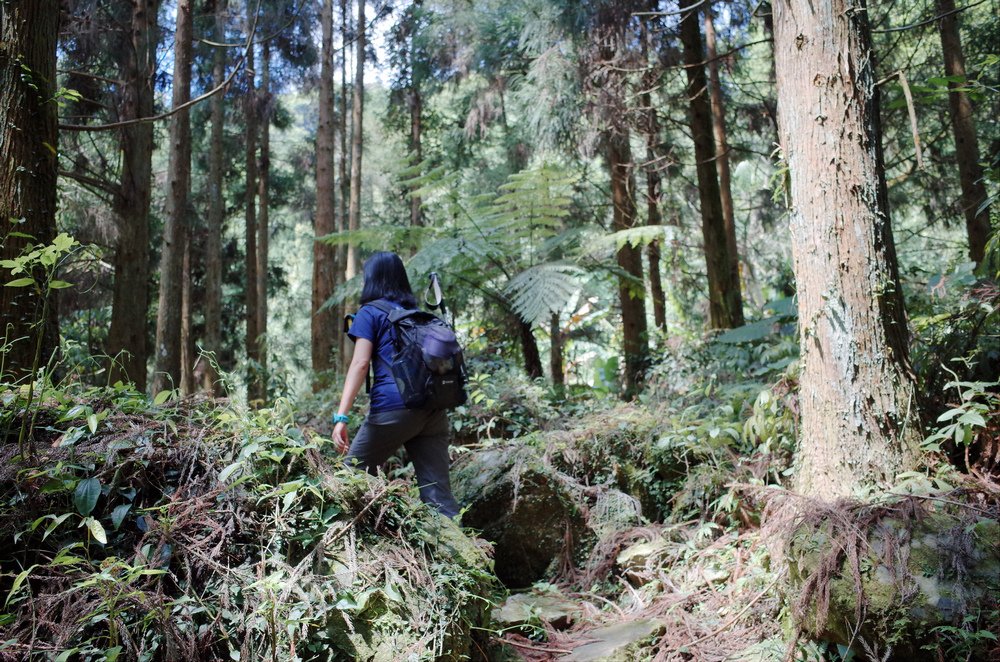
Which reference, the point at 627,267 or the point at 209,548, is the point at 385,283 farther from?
the point at 627,267

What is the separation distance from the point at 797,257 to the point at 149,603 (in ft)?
11.9

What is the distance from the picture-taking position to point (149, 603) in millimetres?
2223

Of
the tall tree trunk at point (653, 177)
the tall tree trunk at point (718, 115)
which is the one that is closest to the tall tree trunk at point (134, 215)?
the tall tree trunk at point (653, 177)

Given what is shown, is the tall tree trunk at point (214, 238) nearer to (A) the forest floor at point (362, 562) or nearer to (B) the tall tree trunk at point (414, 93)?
(B) the tall tree trunk at point (414, 93)

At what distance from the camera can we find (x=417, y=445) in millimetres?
4195

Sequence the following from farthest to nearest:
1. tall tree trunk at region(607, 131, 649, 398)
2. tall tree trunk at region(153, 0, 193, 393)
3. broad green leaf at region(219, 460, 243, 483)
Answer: tall tree trunk at region(607, 131, 649, 398)
tall tree trunk at region(153, 0, 193, 393)
broad green leaf at region(219, 460, 243, 483)

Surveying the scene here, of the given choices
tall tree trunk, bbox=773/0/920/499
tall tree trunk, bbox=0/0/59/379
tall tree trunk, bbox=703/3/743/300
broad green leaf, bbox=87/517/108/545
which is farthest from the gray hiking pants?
tall tree trunk, bbox=703/3/743/300

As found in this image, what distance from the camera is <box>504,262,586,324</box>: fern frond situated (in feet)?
24.1

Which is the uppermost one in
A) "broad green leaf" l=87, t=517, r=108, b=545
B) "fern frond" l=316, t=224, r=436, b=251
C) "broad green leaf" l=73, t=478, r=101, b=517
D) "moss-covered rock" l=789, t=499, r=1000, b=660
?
"fern frond" l=316, t=224, r=436, b=251

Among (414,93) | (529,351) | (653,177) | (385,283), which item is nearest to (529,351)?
(529,351)

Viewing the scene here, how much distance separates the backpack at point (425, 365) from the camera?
3941 mm

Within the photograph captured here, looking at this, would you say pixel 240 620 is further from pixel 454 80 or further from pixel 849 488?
pixel 454 80

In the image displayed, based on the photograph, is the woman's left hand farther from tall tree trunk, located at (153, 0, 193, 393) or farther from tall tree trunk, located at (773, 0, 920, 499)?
tall tree trunk, located at (153, 0, 193, 393)

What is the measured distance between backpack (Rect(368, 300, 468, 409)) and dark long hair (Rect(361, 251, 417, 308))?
0.22 m
